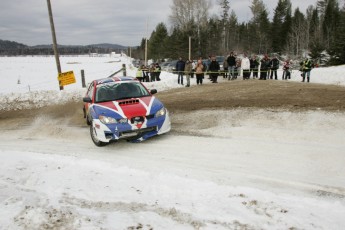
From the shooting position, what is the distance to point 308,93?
1241 cm

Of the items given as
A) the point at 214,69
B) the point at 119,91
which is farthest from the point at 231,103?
the point at 214,69

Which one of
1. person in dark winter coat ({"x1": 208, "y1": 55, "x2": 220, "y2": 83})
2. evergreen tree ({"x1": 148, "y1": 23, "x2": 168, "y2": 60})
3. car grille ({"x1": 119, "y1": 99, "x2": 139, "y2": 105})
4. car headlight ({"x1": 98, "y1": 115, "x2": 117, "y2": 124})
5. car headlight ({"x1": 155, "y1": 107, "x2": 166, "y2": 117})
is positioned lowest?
car headlight ({"x1": 98, "y1": 115, "x2": 117, "y2": 124})

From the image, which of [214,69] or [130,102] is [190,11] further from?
[130,102]

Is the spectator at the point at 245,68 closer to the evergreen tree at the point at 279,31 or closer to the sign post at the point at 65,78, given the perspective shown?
the sign post at the point at 65,78

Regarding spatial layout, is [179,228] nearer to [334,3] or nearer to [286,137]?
[286,137]

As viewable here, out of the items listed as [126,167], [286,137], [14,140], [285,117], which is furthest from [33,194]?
[285,117]

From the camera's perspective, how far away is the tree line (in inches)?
2074

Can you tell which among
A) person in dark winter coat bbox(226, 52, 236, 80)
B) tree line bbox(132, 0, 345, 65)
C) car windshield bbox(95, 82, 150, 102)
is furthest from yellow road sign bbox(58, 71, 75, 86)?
tree line bbox(132, 0, 345, 65)

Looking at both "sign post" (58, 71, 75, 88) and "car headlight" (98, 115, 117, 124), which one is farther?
"sign post" (58, 71, 75, 88)

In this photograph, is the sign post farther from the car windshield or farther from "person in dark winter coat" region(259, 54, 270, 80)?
"person in dark winter coat" region(259, 54, 270, 80)

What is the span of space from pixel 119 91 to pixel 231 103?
470 centimetres

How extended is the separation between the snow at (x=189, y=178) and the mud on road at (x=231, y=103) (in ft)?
4.33

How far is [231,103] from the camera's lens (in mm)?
11758

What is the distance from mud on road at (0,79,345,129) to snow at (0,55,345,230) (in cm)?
132
